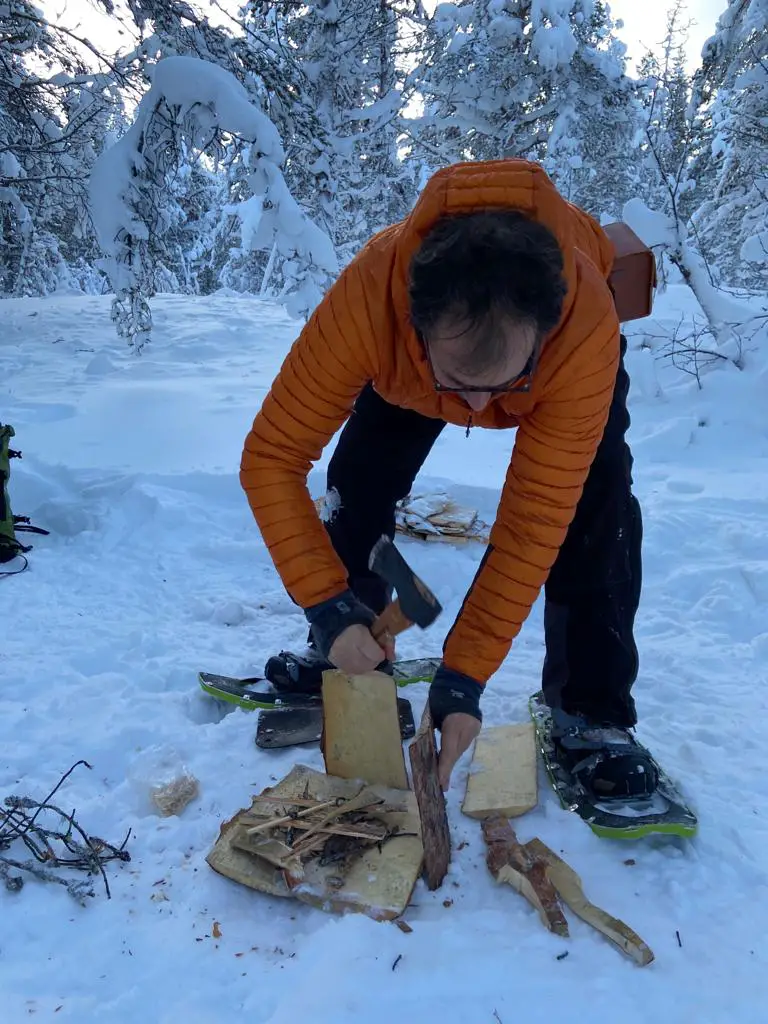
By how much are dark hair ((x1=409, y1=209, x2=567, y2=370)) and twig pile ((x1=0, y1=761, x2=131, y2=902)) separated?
149 centimetres

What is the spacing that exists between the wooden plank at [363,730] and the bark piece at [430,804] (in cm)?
23

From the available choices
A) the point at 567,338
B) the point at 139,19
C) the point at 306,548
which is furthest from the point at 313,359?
the point at 139,19

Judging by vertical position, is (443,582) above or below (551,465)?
below

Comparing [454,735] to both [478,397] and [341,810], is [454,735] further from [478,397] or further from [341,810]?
[478,397]

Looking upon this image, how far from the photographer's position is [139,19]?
5508 millimetres

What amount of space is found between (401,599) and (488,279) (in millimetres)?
764

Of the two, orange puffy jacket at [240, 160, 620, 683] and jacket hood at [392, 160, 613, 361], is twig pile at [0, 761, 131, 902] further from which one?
jacket hood at [392, 160, 613, 361]

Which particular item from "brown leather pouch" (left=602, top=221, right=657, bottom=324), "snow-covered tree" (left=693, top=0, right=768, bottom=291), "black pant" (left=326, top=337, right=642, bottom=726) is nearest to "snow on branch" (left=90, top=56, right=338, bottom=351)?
"snow-covered tree" (left=693, top=0, right=768, bottom=291)

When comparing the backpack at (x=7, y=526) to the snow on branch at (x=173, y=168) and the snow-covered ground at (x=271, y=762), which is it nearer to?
the snow-covered ground at (x=271, y=762)

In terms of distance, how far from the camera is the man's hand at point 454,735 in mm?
1572

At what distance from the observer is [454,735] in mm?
1580

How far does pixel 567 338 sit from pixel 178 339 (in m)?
8.96

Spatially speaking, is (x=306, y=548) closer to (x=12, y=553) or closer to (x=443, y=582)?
(x=443, y=582)

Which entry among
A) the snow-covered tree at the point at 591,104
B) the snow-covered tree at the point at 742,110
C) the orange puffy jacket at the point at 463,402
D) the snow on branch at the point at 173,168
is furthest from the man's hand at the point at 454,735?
the snow-covered tree at the point at 591,104
